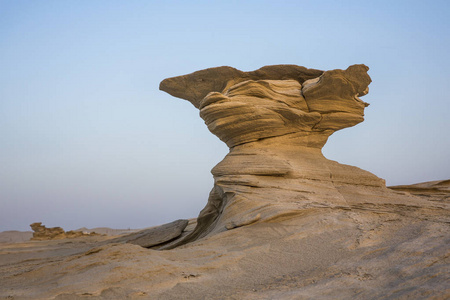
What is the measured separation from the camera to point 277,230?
728cm

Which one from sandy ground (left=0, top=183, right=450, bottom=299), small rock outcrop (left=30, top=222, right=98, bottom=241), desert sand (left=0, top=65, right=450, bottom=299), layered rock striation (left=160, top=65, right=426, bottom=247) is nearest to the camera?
sandy ground (left=0, top=183, right=450, bottom=299)

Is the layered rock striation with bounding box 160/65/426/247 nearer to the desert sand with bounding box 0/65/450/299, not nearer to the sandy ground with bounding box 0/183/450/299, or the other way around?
the desert sand with bounding box 0/65/450/299

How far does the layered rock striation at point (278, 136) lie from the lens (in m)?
8.89

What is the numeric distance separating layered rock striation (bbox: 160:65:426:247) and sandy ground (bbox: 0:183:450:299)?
46.9 inches

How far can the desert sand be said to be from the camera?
4816 mm

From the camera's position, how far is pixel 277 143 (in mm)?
10500

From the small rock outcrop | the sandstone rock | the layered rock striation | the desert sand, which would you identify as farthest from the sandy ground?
the small rock outcrop

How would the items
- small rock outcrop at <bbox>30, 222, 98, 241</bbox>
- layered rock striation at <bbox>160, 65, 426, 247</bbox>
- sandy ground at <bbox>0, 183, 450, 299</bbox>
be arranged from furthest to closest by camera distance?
small rock outcrop at <bbox>30, 222, 98, 241</bbox> < layered rock striation at <bbox>160, 65, 426, 247</bbox> < sandy ground at <bbox>0, 183, 450, 299</bbox>

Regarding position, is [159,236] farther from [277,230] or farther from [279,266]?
[279,266]

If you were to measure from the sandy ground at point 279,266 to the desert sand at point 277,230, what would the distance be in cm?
2

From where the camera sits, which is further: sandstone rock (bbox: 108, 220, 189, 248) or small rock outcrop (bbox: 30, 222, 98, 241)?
small rock outcrop (bbox: 30, 222, 98, 241)

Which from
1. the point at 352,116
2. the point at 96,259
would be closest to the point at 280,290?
the point at 96,259

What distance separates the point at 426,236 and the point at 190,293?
416cm

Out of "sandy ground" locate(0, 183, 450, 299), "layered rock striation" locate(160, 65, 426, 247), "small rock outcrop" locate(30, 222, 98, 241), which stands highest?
"layered rock striation" locate(160, 65, 426, 247)
